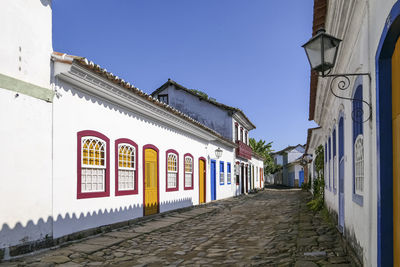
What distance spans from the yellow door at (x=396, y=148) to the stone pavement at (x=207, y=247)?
205 centimetres

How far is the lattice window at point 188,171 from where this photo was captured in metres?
14.1

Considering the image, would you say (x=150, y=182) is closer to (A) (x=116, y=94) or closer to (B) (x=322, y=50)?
(A) (x=116, y=94)

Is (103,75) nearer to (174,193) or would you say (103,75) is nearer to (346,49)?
(346,49)

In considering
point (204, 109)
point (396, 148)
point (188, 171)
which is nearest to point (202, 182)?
point (188, 171)

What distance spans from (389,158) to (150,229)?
6.71m

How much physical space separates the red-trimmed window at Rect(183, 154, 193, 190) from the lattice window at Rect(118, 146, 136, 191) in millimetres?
4359

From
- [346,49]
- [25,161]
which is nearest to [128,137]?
[25,161]

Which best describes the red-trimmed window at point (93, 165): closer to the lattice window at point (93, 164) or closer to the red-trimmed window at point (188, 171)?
the lattice window at point (93, 164)

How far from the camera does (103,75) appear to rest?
24.0 feet

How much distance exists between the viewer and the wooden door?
10367 mm

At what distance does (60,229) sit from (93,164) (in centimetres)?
170

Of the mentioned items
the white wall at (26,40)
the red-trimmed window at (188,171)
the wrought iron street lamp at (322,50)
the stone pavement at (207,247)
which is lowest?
the stone pavement at (207,247)

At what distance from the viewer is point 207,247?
6.79m

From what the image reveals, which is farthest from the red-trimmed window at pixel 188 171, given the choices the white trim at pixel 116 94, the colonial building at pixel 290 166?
the colonial building at pixel 290 166
